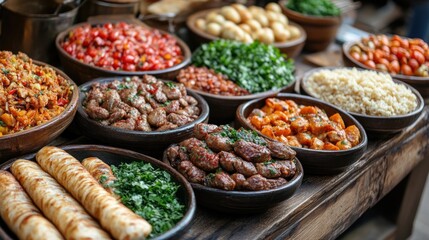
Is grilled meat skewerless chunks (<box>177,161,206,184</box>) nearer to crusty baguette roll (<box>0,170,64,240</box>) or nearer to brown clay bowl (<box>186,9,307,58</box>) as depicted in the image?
crusty baguette roll (<box>0,170,64,240</box>)

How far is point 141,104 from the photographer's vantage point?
2.72m

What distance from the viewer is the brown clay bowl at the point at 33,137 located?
223 cm

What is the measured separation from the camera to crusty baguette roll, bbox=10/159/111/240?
1839 mm

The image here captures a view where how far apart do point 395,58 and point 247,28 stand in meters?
1.13

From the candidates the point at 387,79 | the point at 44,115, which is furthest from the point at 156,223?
the point at 387,79

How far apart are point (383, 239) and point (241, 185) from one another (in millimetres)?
2428

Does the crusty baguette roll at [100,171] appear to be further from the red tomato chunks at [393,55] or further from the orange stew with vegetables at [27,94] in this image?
the red tomato chunks at [393,55]

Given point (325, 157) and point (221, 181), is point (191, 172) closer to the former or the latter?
point (221, 181)

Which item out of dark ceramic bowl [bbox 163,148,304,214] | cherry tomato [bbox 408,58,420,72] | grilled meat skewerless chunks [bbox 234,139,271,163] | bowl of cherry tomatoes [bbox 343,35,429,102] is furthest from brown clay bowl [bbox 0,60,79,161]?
cherry tomato [bbox 408,58,420,72]

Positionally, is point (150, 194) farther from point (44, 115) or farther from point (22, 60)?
point (22, 60)

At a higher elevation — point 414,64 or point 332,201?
point 414,64

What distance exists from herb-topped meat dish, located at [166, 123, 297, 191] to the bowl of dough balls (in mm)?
1724

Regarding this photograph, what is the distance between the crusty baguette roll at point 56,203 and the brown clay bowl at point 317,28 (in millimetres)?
2993

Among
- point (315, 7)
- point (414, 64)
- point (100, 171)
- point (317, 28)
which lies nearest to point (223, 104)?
point (100, 171)
